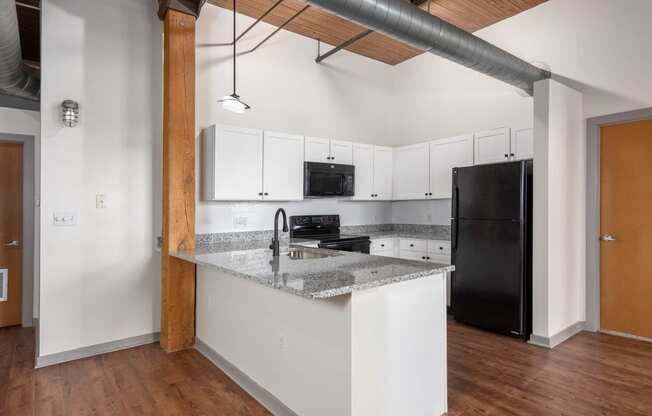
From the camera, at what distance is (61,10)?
3129mm

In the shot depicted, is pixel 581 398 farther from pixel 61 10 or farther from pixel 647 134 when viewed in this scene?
pixel 61 10

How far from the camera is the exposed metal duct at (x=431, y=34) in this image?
2568mm

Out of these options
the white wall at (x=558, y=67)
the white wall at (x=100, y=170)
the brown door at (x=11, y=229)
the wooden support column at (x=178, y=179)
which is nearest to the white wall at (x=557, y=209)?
the white wall at (x=558, y=67)

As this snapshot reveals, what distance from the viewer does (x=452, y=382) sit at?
2.67 metres

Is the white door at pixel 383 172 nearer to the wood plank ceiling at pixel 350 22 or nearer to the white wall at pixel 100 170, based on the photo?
the wood plank ceiling at pixel 350 22

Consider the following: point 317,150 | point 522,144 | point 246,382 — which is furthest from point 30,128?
point 522,144

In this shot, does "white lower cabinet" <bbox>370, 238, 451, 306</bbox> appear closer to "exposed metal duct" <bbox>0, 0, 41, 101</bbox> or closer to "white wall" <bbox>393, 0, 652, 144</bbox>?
"white wall" <bbox>393, 0, 652, 144</bbox>

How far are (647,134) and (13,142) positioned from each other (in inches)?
247

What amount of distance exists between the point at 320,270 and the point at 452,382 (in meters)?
1.34

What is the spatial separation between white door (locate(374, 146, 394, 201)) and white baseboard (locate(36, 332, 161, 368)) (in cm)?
315

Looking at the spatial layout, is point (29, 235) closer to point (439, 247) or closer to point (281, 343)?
point (281, 343)

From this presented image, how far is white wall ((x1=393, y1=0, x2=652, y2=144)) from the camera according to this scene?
3564mm

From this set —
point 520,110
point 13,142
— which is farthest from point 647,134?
point 13,142

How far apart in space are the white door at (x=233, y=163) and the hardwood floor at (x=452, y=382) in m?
1.55
